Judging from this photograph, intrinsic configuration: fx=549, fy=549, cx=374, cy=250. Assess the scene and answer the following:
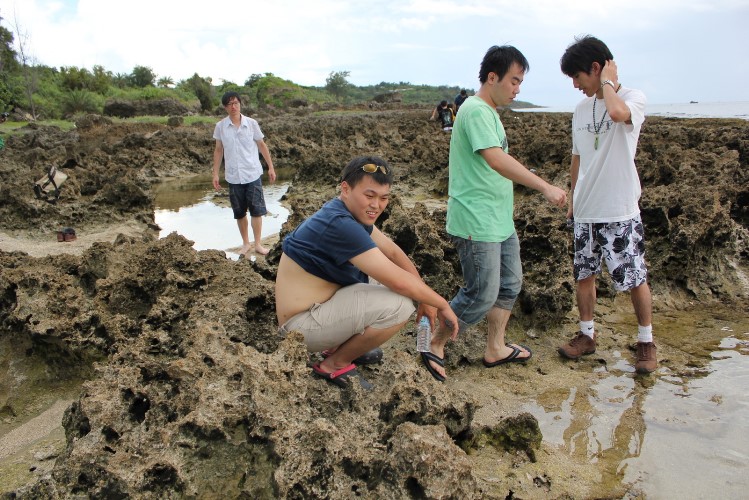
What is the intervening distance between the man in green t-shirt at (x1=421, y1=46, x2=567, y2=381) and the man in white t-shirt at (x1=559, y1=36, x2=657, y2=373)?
0.47 metres

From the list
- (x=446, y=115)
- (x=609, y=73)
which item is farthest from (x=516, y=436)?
(x=446, y=115)

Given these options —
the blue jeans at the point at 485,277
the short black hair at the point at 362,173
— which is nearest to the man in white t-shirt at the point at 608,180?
the blue jeans at the point at 485,277

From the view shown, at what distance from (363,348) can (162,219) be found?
23.0ft

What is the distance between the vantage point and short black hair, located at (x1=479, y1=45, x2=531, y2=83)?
296cm

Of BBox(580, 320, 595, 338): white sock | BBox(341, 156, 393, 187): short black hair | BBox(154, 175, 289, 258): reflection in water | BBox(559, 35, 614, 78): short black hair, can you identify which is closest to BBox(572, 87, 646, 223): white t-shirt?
BBox(559, 35, 614, 78): short black hair

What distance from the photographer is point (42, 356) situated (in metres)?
3.38

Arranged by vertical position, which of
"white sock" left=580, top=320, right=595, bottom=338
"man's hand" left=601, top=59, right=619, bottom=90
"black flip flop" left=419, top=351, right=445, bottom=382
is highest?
"man's hand" left=601, top=59, right=619, bottom=90

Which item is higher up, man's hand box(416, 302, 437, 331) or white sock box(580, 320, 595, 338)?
man's hand box(416, 302, 437, 331)

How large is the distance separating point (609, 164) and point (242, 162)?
416cm

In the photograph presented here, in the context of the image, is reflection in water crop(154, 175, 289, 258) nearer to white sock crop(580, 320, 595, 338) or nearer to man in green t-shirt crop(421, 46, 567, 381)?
man in green t-shirt crop(421, 46, 567, 381)

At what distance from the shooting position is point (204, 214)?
888 cm

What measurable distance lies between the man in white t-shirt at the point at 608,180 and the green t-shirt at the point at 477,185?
0.57m

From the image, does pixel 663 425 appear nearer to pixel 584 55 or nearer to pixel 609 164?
pixel 609 164

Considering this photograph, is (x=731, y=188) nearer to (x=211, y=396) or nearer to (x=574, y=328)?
(x=574, y=328)
